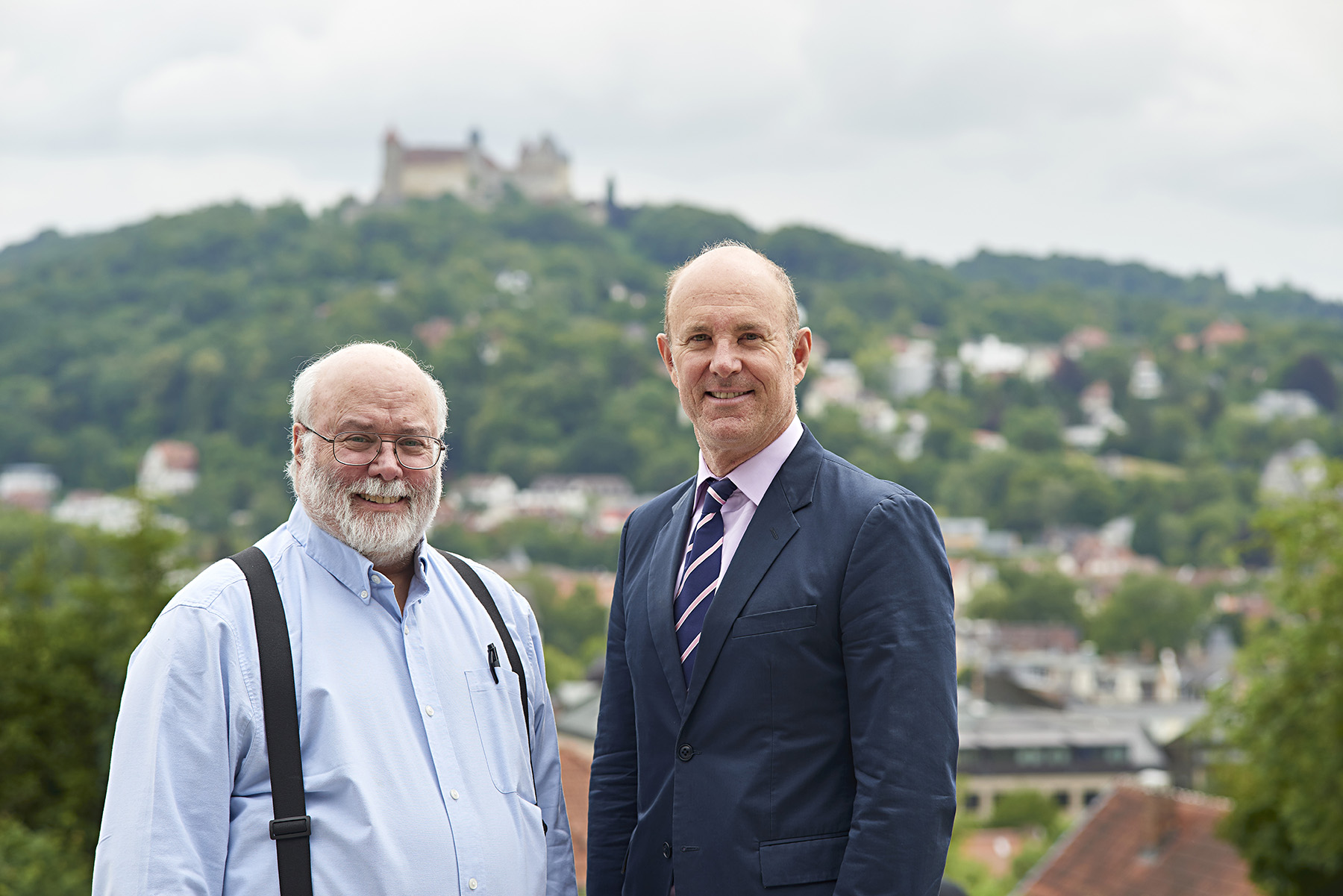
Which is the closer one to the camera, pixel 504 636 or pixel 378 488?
pixel 378 488

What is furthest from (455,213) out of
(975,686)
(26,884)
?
(26,884)

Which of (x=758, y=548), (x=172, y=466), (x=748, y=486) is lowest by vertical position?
(x=172, y=466)

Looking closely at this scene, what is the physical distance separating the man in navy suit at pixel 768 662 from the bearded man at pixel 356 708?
238 mm

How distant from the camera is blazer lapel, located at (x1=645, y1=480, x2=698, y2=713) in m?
2.88

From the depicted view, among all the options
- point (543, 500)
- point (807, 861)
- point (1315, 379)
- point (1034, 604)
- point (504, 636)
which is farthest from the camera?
point (1315, 379)

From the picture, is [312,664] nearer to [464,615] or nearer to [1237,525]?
[464,615]

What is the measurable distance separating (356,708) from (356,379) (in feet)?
2.21

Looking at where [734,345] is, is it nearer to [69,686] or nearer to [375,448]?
[375,448]

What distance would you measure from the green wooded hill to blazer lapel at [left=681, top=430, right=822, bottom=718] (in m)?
91.8

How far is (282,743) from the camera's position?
2.79 metres

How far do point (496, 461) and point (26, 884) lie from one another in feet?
369

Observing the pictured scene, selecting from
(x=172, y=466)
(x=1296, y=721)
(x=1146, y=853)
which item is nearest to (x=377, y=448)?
(x=1296, y=721)

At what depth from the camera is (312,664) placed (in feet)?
9.46

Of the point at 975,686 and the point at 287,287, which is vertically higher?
the point at 287,287
